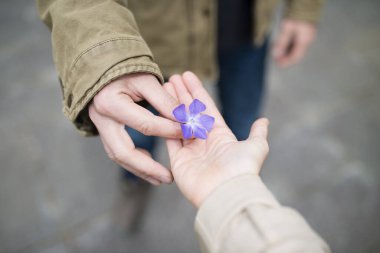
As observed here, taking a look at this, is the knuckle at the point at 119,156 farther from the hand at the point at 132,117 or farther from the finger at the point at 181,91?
the finger at the point at 181,91

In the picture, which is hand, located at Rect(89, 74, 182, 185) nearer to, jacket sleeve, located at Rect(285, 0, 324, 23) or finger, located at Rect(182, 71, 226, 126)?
finger, located at Rect(182, 71, 226, 126)

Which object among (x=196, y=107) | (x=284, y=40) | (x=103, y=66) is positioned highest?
(x=103, y=66)

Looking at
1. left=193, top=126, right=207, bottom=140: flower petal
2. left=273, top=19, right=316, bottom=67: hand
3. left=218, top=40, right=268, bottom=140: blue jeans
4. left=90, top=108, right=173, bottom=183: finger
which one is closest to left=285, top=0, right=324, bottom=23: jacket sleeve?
left=273, top=19, right=316, bottom=67: hand

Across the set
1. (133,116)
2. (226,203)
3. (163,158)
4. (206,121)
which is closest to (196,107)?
(206,121)

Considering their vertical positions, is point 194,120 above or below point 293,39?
above

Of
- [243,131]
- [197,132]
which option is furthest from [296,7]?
[197,132]

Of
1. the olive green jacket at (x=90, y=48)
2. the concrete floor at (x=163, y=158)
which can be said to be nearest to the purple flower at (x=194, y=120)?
the olive green jacket at (x=90, y=48)

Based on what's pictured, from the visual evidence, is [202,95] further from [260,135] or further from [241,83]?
[241,83]
